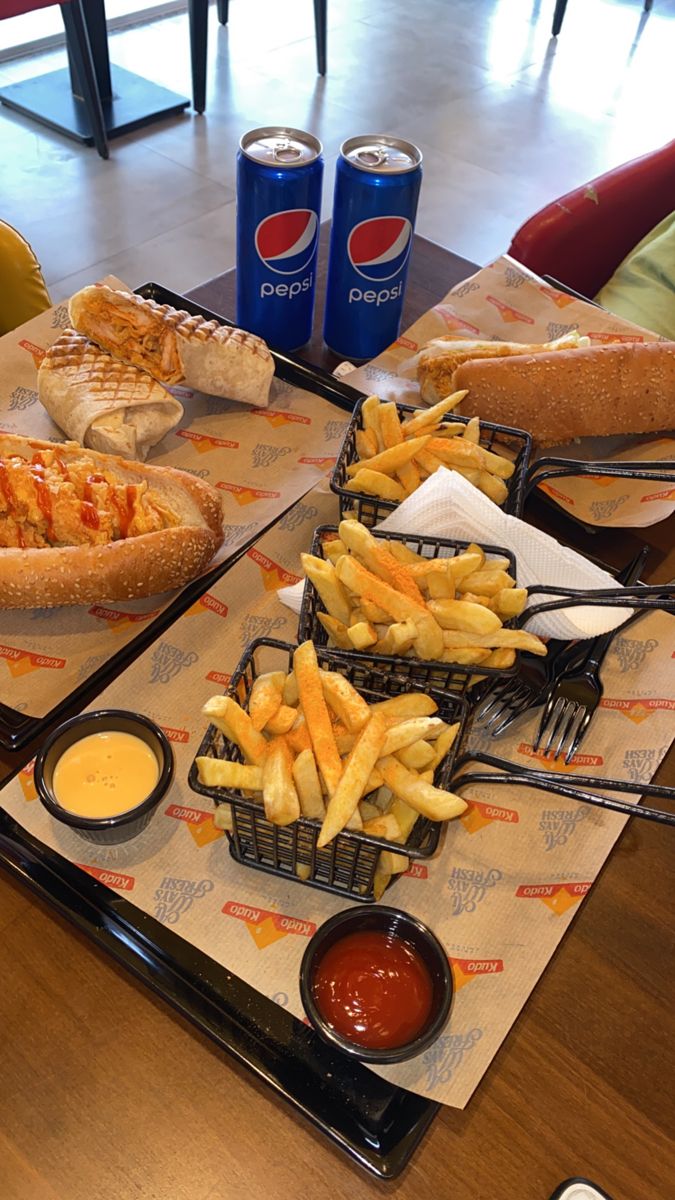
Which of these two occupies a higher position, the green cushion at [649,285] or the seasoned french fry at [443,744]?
the seasoned french fry at [443,744]

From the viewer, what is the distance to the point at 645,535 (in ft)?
7.50

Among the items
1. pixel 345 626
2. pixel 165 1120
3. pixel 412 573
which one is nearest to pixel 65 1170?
pixel 165 1120

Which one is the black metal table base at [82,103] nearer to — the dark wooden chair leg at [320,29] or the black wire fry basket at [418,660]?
the dark wooden chair leg at [320,29]

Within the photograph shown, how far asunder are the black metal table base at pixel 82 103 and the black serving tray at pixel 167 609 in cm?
397

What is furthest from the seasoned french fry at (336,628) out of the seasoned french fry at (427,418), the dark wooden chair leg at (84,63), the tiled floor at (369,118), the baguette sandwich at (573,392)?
the dark wooden chair leg at (84,63)

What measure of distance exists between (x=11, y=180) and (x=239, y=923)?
5456 millimetres

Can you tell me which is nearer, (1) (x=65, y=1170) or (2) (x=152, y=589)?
(1) (x=65, y=1170)

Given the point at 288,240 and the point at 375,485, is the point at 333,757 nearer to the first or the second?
the point at 375,485

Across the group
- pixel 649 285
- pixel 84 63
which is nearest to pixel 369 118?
pixel 84 63

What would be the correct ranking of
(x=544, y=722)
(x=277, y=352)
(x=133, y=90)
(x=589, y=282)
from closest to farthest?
1. (x=544, y=722)
2. (x=277, y=352)
3. (x=589, y=282)
4. (x=133, y=90)

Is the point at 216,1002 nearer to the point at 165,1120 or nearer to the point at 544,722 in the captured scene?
the point at 165,1120

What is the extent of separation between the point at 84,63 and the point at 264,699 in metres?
5.08

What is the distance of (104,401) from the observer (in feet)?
7.39

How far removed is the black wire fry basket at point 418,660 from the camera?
1544 mm
